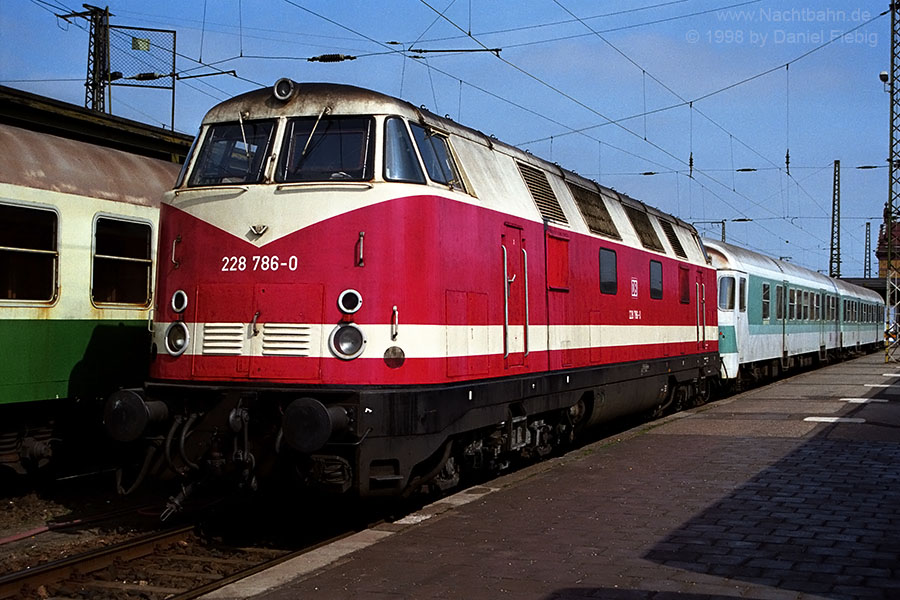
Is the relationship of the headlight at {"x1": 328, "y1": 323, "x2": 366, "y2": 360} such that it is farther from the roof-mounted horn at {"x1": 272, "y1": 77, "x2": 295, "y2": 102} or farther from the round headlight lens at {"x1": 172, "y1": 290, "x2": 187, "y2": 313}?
the roof-mounted horn at {"x1": 272, "y1": 77, "x2": 295, "y2": 102}

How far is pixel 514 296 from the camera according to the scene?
10.1 m

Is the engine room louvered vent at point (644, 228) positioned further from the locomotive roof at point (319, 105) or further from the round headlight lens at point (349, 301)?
the round headlight lens at point (349, 301)

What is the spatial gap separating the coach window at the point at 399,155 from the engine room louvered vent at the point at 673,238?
953 cm

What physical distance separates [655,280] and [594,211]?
270 cm

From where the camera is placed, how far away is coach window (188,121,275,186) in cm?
870

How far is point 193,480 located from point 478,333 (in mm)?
2976

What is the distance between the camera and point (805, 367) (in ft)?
123

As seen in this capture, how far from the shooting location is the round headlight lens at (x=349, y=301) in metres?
7.94

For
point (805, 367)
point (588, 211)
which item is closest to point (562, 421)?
point (588, 211)

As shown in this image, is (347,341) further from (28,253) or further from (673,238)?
(673,238)

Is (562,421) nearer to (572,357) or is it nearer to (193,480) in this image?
(572,357)

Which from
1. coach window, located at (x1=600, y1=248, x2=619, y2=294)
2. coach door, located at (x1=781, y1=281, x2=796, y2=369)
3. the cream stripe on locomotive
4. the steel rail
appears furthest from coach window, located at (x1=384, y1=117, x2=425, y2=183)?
coach door, located at (x1=781, y1=281, x2=796, y2=369)

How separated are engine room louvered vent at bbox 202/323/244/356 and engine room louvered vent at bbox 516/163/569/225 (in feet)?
14.3

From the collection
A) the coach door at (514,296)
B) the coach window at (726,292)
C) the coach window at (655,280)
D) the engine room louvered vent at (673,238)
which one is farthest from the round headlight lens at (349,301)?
the coach window at (726,292)
